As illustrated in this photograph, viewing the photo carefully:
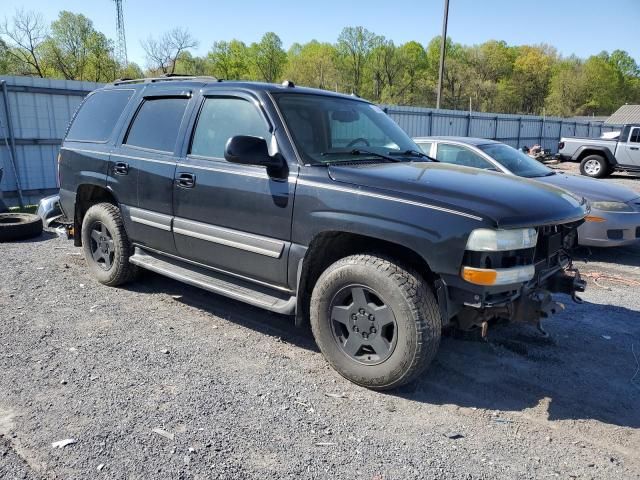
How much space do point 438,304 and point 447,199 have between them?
2.12 ft

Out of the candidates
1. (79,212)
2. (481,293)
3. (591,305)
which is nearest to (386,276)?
(481,293)

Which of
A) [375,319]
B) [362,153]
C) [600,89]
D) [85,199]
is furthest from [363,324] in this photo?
[600,89]

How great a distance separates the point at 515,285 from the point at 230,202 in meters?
2.11

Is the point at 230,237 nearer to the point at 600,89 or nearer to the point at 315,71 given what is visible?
the point at 315,71

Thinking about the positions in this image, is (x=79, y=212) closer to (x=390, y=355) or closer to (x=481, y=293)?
(x=390, y=355)

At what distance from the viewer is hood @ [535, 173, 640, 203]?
7039mm

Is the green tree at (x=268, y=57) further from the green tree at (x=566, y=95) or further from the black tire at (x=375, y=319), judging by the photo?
the black tire at (x=375, y=319)

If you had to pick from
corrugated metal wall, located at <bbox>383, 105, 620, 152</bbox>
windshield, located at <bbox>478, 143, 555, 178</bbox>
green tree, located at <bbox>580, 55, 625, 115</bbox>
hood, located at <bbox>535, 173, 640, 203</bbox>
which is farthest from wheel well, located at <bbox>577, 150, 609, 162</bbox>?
green tree, located at <bbox>580, 55, 625, 115</bbox>

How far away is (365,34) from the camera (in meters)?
87.7

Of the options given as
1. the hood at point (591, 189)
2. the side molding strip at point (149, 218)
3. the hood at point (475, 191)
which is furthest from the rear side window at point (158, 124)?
the hood at point (591, 189)

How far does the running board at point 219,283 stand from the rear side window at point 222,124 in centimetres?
100

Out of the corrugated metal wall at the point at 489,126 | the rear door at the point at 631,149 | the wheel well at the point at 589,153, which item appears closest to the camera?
the rear door at the point at 631,149

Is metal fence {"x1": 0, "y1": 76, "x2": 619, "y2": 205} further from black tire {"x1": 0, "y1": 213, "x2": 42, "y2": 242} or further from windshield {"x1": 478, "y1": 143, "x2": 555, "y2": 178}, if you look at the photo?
windshield {"x1": 478, "y1": 143, "x2": 555, "y2": 178}

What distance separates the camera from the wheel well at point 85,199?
17.9 feet
